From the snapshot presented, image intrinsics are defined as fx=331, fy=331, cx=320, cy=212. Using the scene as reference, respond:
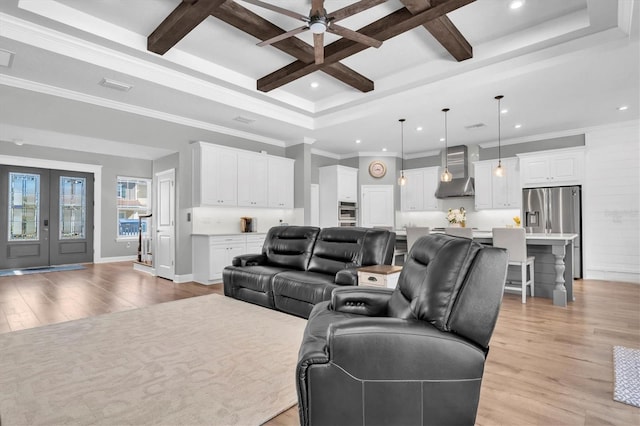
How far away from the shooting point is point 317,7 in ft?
9.03

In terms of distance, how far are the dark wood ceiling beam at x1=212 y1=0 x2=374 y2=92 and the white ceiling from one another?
106 mm

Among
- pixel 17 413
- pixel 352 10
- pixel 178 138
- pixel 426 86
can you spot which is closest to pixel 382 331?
pixel 17 413

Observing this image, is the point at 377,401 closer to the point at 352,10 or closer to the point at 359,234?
the point at 359,234

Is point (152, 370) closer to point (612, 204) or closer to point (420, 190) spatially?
point (420, 190)

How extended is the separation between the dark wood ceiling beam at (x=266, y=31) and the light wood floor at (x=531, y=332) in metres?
3.49

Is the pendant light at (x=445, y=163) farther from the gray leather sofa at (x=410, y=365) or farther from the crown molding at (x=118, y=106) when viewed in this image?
the gray leather sofa at (x=410, y=365)

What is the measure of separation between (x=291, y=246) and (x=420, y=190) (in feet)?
17.7

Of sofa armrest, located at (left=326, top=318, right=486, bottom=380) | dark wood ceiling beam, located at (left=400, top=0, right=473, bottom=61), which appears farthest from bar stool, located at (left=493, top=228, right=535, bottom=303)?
sofa armrest, located at (left=326, top=318, right=486, bottom=380)

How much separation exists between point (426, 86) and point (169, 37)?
3320 mm

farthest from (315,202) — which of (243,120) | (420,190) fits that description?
(243,120)

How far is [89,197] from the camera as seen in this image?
8.51 m

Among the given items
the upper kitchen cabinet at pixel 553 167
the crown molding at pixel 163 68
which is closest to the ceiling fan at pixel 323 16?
the crown molding at pixel 163 68

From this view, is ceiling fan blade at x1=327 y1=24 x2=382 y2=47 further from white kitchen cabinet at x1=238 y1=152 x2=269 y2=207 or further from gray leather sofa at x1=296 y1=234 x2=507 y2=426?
white kitchen cabinet at x1=238 y1=152 x2=269 y2=207

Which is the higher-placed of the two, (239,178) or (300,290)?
(239,178)
